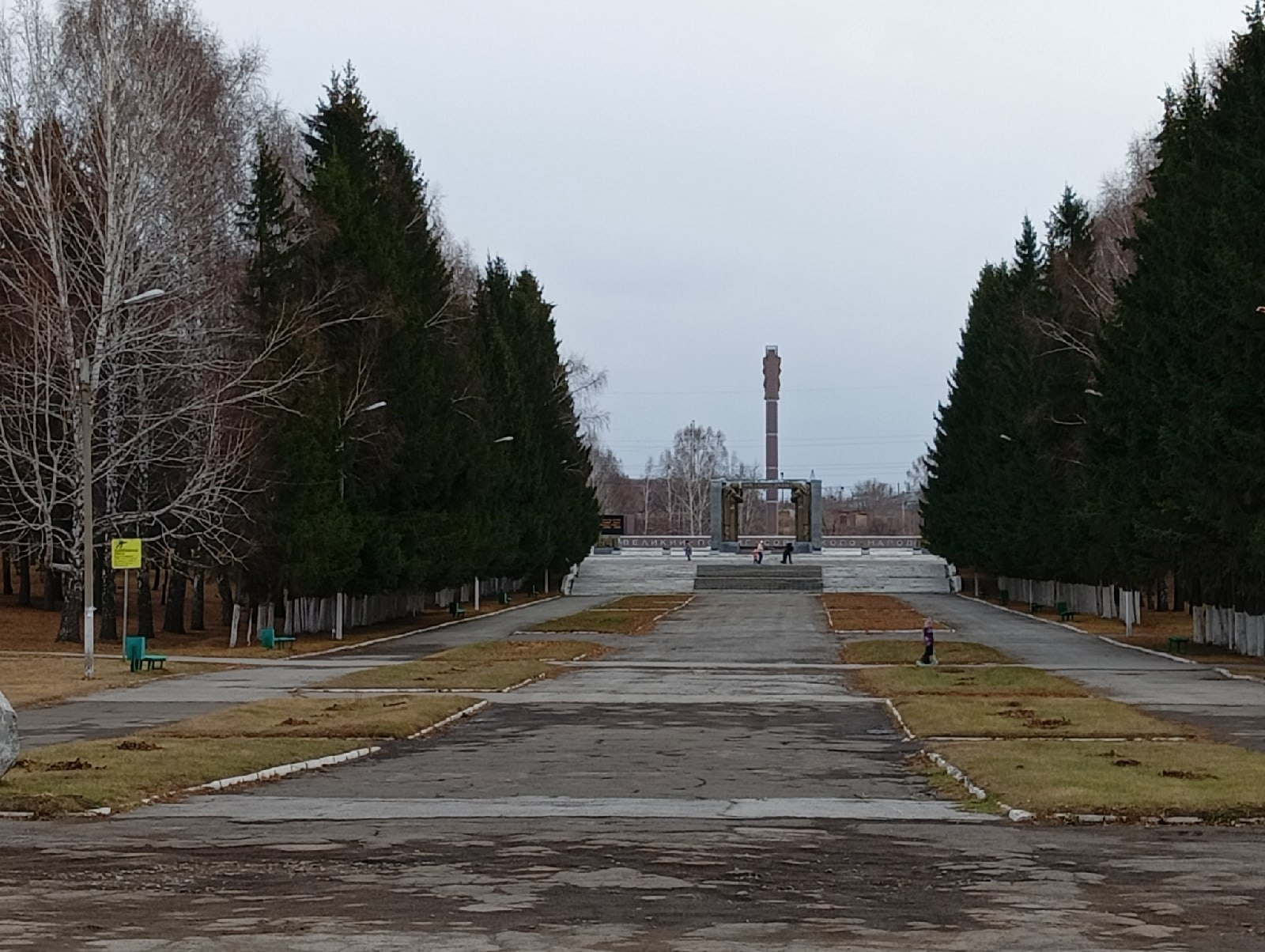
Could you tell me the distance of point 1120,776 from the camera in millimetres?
17891

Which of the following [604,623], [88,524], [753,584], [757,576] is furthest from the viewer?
[757,576]

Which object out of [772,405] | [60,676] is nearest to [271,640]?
[60,676]

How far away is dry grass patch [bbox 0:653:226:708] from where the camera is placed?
31547 mm

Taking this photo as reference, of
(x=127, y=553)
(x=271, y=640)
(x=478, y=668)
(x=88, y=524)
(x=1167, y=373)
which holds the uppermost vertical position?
(x=1167, y=373)

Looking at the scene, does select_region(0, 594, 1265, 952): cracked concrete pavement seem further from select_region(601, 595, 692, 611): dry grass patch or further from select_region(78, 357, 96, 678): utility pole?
select_region(601, 595, 692, 611): dry grass patch

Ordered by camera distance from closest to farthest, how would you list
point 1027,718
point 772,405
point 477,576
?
point 1027,718 < point 477,576 < point 772,405

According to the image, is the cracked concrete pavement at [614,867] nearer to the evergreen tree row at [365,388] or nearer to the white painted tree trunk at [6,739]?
the white painted tree trunk at [6,739]

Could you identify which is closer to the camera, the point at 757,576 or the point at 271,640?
the point at 271,640

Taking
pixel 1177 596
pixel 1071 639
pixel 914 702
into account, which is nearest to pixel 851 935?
pixel 914 702

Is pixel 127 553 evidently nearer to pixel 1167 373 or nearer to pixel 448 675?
pixel 448 675

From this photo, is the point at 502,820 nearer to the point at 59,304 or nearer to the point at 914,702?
the point at 914,702

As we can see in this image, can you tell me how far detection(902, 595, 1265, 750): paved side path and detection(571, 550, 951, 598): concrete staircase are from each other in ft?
91.8

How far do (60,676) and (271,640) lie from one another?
1207cm

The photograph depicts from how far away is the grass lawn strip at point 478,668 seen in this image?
112 ft
